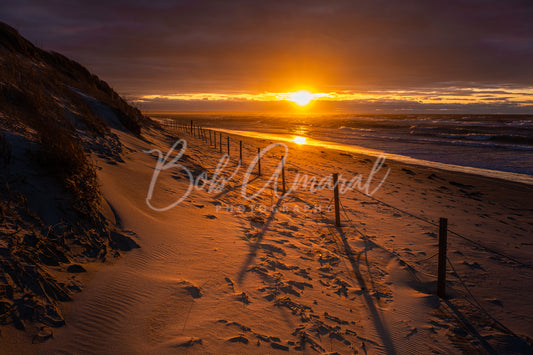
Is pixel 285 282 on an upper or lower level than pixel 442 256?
lower

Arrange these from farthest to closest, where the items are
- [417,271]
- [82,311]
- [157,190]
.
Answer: [157,190] → [417,271] → [82,311]

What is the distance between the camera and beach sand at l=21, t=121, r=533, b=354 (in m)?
3.43

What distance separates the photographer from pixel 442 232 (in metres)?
5.17

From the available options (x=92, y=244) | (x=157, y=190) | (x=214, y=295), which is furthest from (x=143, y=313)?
(x=157, y=190)

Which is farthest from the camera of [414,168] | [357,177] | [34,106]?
[414,168]

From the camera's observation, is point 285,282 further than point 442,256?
No

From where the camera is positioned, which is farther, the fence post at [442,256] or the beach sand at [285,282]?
the fence post at [442,256]

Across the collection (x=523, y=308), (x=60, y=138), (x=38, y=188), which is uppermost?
(x=60, y=138)

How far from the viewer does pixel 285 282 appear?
5.08m

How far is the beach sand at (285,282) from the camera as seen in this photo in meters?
3.43

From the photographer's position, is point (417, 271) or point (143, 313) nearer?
point (143, 313)

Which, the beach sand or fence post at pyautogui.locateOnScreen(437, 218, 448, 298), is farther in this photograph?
fence post at pyautogui.locateOnScreen(437, 218, 448, 298)

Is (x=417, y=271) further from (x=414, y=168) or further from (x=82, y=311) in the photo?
(x=414, y=168)

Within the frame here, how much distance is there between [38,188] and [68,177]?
48 cm
